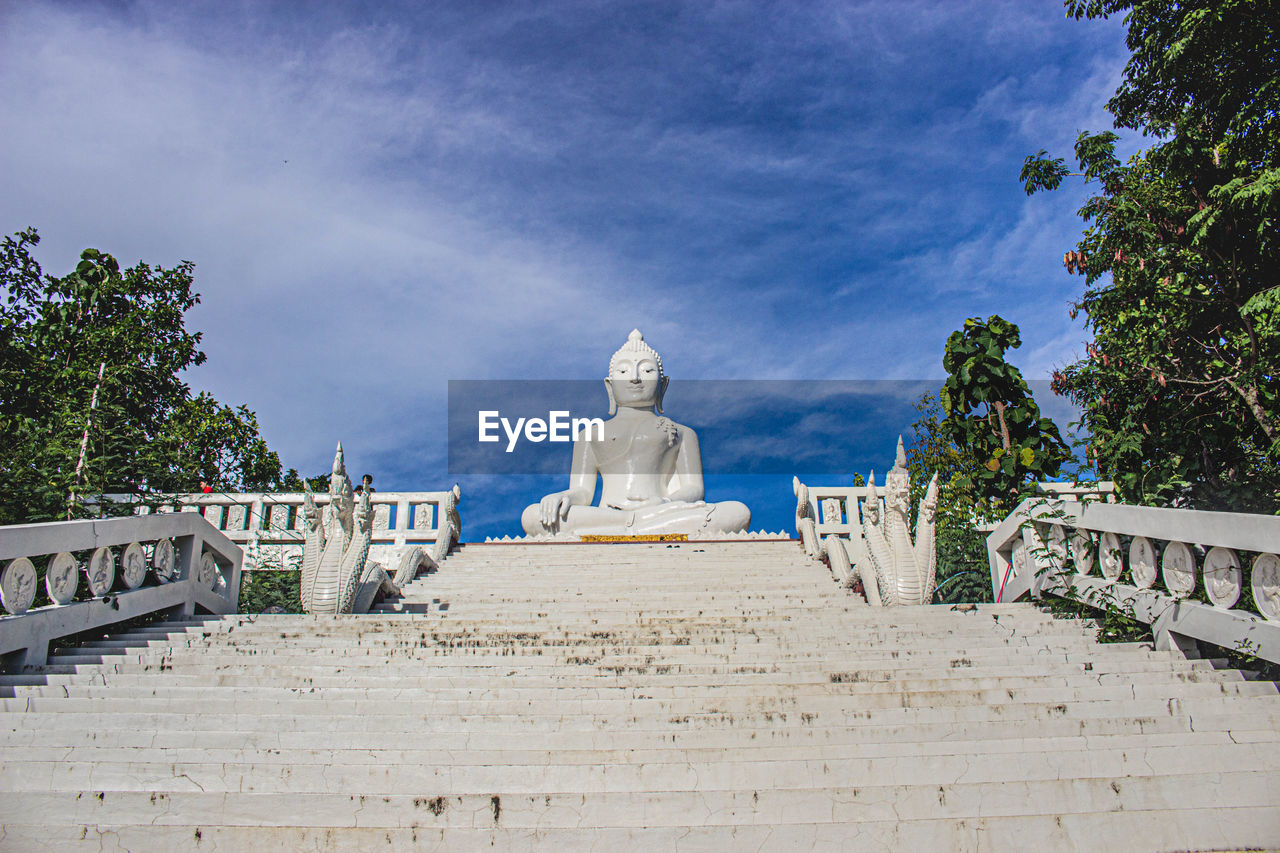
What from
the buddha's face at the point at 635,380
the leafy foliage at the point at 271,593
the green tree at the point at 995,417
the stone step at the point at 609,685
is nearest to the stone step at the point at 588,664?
the stone step at the point at 609,685

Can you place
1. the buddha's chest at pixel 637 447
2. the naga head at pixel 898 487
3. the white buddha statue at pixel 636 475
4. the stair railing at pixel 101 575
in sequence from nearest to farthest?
the stair railing at pixel 101 575 → the naga head at pixel 898 487 → the white buddha statue at pixel 636 475 → the buddha's chest at pixel 637 447

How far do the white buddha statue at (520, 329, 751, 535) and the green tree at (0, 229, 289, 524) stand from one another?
6439 mm

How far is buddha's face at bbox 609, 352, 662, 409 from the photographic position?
17375 millimetres

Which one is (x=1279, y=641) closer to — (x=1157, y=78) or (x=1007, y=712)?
(x=1007, y=712)

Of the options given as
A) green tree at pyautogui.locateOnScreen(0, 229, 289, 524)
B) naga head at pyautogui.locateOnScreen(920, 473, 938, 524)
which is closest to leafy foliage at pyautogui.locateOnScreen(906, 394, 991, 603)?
naga head at pyautogui.locateOnScreen(920, 473, 938, 524)

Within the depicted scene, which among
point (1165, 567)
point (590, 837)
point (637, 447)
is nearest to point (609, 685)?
point (590, 837)

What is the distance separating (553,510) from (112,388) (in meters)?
7.66

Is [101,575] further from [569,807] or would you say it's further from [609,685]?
[569,807]

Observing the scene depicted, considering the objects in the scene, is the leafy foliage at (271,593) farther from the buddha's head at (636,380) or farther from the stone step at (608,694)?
the buddha's head at (636,380)

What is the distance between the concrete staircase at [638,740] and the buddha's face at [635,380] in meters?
10.3

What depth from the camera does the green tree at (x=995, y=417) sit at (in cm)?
986

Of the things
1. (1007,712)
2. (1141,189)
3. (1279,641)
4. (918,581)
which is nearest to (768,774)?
(1007,712)

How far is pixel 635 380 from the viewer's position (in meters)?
17.3

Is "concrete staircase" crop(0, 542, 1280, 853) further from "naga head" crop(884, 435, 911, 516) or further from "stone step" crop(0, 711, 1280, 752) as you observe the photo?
"naga head" crop(884, 435, 911, 516)
